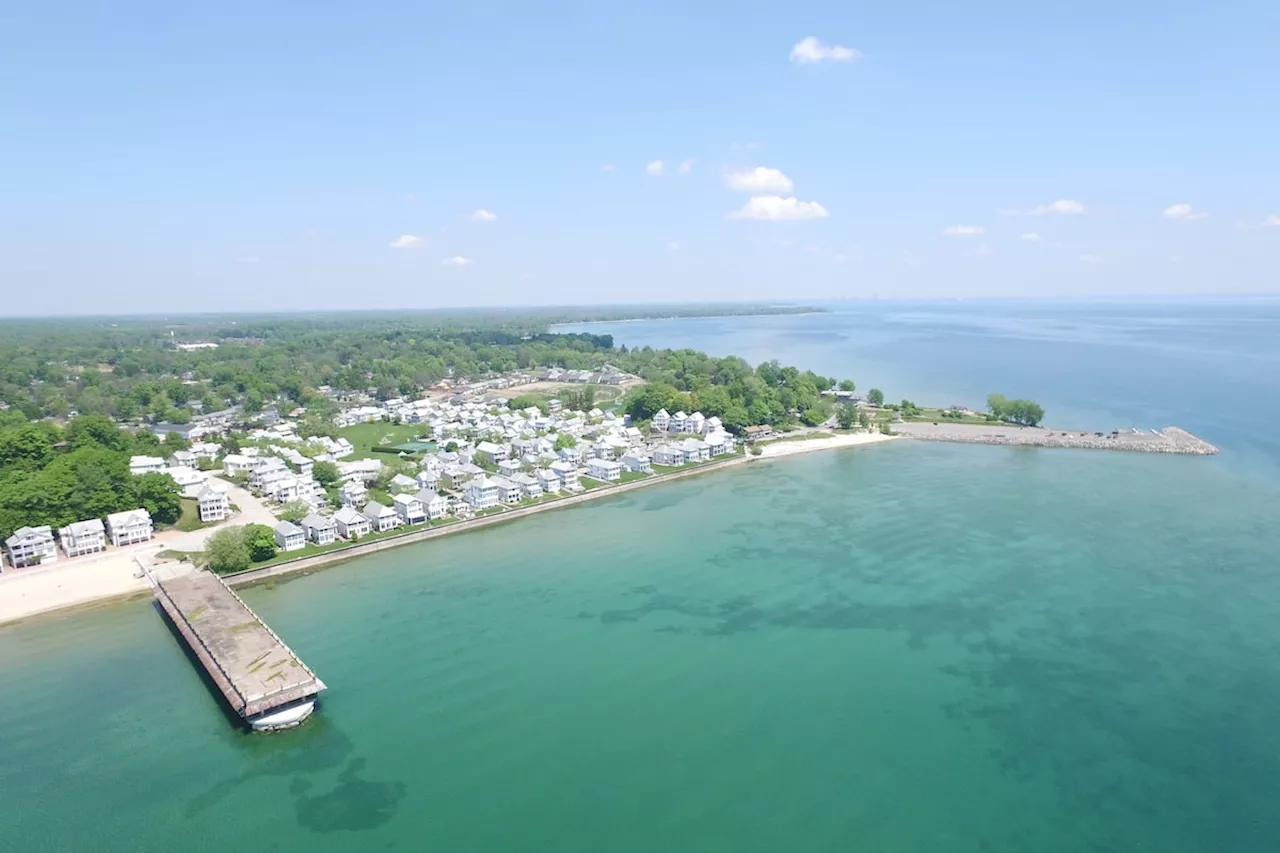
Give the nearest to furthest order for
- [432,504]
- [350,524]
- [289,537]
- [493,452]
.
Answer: [289,537], [350,524], [432,504], [493,452]

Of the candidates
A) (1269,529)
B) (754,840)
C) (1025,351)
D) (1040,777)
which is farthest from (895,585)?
(1025,351)

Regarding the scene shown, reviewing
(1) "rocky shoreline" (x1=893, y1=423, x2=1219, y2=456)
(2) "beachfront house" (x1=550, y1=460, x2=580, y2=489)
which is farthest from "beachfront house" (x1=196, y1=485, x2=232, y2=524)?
(1) "rocky shoreline" (x1=893, y1=423, x2=1219, y2=456)

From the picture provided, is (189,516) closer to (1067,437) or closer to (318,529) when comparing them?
(318,529)

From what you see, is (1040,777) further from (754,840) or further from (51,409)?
(51,409)

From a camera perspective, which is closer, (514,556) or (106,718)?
(106,718)

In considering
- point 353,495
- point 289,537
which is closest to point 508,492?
point 353,495

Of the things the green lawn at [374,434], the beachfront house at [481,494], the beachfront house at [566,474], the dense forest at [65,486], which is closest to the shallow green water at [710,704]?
the beachfront house at [481,494]
